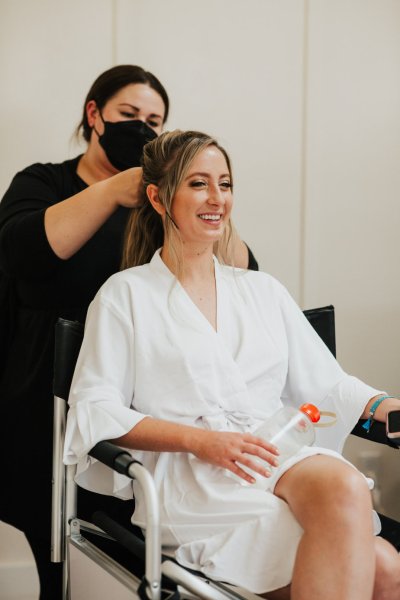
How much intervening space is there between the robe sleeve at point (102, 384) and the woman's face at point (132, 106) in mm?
559

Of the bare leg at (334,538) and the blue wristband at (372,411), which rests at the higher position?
the blue wristband at (372,411)

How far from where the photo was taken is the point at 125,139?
1.89 m

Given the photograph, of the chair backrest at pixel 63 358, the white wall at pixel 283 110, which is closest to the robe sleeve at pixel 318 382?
the chair backrest at pixel 63 358

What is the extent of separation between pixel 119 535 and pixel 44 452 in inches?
16.7

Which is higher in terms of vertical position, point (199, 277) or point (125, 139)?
point (125, 139)

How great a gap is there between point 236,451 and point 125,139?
917mm

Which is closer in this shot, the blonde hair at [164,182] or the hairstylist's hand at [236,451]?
the hairstylist's hand at [236,451]

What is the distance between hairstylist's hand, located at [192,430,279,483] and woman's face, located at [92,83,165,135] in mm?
938

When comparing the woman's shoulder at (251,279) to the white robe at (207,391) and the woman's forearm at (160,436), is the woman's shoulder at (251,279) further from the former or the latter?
the woman's forearm at (160,436)

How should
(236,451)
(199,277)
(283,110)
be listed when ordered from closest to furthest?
(236,451), (199,277), (283,110)

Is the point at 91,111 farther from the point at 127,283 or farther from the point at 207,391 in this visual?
the point at 207,391

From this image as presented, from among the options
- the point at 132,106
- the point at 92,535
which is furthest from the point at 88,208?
the point at 92,535

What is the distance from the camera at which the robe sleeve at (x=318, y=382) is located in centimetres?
171

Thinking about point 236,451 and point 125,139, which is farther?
→ point 125,139
